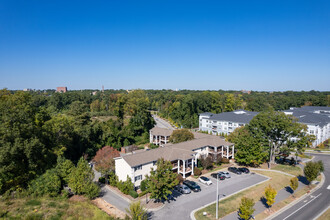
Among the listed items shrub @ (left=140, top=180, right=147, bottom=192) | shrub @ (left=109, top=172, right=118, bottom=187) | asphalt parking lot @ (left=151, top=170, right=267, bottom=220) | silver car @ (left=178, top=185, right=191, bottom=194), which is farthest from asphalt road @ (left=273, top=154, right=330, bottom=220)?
shrub @ (left=109, top=172, right=118, bottom=187)

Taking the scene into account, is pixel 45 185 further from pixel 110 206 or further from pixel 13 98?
pixel 13 98

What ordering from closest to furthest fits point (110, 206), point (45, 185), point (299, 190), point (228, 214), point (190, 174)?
point (228, 214)
point (110, 206)
point (45, 185)
point (299, 190)
point (190, 174)

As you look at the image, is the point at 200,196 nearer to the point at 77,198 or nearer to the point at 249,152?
the point at 249,152

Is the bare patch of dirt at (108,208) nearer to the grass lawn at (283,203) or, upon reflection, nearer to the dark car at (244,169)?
the grass lawn at (283,203)

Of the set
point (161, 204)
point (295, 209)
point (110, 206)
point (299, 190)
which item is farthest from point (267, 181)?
point (110, 206)

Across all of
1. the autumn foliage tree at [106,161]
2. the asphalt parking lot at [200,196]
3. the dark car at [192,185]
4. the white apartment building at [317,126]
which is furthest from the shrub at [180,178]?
the white apartment building at [317,126]

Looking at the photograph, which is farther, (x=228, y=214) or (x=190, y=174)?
(x=190, y=174)
